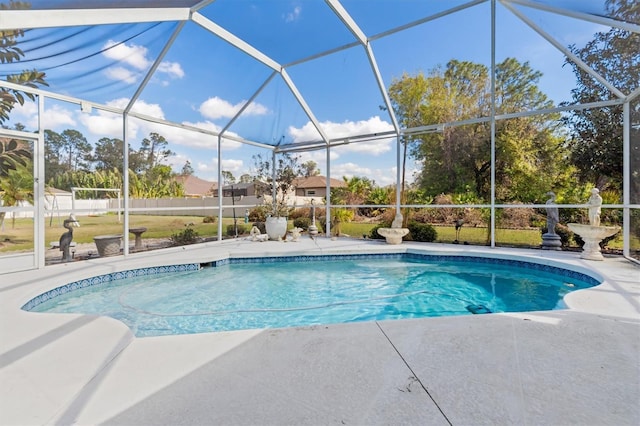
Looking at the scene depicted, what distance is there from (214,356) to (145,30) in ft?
16.5

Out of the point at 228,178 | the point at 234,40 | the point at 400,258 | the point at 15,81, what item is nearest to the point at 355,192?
the point at 228,178

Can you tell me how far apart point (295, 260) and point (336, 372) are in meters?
5.37

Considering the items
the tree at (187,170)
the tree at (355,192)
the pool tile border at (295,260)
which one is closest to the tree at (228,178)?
the tree at (187,170)

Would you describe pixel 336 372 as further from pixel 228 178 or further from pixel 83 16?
pixel 228 178

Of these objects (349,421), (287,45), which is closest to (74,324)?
(349,421)

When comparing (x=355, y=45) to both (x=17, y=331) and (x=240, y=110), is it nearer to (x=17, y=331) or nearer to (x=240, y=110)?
(x=240, y=110)

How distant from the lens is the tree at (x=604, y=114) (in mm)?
5871

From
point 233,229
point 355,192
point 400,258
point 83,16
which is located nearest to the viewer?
point 83,16

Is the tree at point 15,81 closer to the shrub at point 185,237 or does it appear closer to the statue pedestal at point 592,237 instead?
the shrub at point 185,237

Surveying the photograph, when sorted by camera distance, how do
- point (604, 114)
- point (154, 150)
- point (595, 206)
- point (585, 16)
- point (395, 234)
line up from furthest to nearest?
point (154, 150) → point (395, 234) → point (604, 114) → point (595, 206) → point (585, 16)

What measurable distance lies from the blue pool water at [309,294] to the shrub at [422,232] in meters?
1.87

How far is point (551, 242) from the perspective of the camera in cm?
743

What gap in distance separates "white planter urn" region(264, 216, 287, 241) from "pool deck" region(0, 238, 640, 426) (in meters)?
6.18

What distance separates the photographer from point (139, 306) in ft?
13.9
